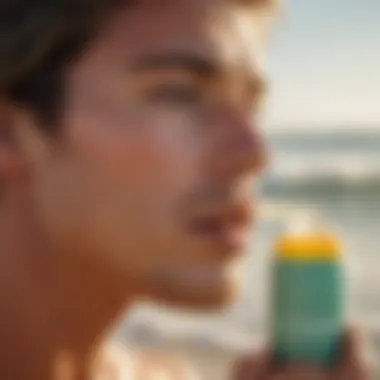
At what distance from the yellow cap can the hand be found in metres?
0.07

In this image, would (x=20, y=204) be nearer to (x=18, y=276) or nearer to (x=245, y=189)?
(x=18, y=276)

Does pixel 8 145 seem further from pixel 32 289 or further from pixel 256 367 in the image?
pixel 256 367

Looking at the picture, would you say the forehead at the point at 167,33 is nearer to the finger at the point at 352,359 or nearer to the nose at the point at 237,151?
the nose at the point at 237,151

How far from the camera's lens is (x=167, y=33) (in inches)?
33.1

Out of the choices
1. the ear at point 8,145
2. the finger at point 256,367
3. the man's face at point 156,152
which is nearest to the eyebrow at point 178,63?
the man's face at point 156,152

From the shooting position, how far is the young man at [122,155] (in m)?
0.83

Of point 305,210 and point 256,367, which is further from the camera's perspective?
point 305,210

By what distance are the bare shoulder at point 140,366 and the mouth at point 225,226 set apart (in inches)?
9.0

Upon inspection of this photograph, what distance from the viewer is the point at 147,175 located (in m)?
0.84

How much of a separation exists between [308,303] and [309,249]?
0.04m

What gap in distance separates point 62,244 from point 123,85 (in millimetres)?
138

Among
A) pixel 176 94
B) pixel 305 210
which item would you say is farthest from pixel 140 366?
pixel 305 210

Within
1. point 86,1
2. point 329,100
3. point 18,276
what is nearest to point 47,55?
point 86,1

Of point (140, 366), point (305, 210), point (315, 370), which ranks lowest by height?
point (315, 370)
